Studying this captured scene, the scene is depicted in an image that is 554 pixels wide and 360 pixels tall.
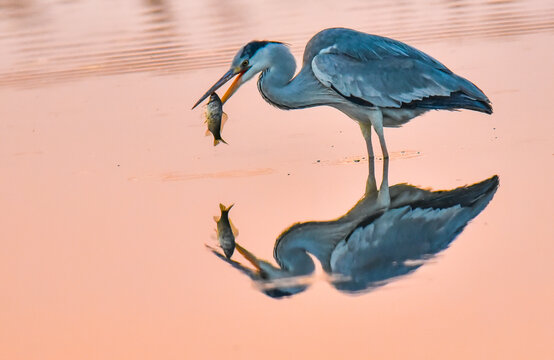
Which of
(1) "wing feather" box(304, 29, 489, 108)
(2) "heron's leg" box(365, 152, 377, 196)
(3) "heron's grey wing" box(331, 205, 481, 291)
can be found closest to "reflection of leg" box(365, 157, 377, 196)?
(2) "heron's leg" box(365, 152, 377, 196)

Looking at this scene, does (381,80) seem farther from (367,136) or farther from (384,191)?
(384,191)

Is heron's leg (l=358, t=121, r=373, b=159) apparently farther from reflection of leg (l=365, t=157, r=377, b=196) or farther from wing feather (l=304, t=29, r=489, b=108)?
wing feather (l=304, t=29, r=489, b=108)

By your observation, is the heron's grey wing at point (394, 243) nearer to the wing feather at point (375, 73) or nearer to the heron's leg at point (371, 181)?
the heron's leg at point (371, 181)

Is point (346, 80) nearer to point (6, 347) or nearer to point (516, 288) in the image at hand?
point (516, 288)

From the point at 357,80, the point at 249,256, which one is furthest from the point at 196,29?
the point at 249,256

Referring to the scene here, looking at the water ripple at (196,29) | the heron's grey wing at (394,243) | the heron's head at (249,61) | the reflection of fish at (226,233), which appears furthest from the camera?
the water ripple at (196,29)

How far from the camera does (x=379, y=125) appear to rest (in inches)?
352

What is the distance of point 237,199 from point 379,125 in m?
1.41

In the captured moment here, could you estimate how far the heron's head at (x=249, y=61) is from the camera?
8.86 m

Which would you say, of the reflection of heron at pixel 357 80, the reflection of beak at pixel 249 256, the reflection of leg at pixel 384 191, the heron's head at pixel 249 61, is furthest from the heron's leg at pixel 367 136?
the reflection of beak at pixel 249 256

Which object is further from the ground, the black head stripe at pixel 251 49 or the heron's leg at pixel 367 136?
the black head stripe at pixel 251 49

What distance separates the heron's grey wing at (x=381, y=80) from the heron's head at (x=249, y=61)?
342mm

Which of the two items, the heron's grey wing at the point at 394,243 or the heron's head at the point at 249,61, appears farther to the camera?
the heron's head at the point at 249,61

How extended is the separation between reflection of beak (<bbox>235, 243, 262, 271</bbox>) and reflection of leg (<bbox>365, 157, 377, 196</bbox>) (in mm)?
1356
